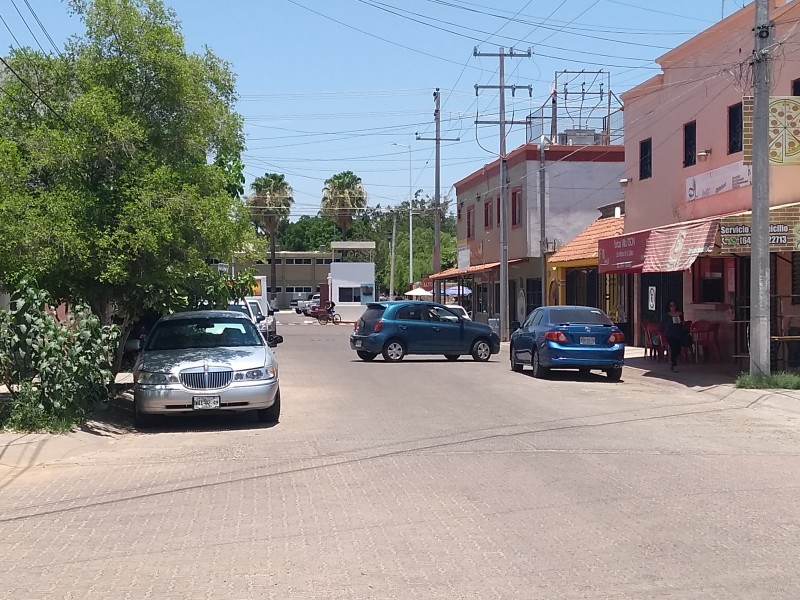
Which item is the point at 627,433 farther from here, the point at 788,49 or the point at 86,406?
the point at 788,49

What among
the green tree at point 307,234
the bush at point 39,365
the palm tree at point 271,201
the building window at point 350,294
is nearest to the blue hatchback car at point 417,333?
the bush at point 39,365

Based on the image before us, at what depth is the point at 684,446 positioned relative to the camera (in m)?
11.2

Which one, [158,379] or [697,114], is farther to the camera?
[697,114]

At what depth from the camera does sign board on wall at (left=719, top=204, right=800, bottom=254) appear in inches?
705

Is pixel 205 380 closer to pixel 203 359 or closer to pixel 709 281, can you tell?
pixel 203 359

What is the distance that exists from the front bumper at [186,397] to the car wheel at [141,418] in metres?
0.12

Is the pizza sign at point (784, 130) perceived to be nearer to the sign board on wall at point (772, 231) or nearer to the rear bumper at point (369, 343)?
the sign board on wall at point (772, 231)

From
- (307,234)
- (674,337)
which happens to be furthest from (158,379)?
(307,234)

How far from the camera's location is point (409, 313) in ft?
83.8

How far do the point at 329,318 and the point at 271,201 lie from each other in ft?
51.0

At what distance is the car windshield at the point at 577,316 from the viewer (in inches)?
802

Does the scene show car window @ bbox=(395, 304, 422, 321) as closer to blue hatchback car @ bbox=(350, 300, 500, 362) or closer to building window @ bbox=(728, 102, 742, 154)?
blue hatchback car @ bbox=(350, 300, 500, 362)

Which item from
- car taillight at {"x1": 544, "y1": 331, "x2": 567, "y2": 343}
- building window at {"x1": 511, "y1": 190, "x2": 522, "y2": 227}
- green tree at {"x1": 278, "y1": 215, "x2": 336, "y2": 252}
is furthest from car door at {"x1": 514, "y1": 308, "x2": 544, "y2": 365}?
green tree at {"x1": 278, "y1": 215, "x2": 336, "y2": 252}

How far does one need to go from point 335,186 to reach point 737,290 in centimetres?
5705
